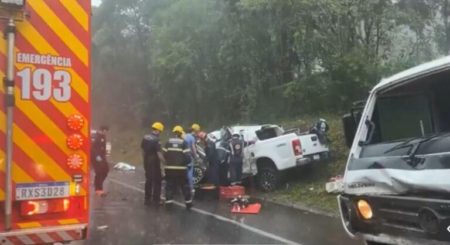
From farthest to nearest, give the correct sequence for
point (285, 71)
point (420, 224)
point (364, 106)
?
point (285, 71) < point (364, 106) < point (420, 224)

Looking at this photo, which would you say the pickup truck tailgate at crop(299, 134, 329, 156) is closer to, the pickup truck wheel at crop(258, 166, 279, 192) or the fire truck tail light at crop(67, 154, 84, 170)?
the pickup truck wheel at crop(258, 166, 279, 192)

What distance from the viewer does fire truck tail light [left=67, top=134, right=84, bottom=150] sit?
4469 millimetres

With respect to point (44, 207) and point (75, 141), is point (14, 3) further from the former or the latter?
point (44, 207)

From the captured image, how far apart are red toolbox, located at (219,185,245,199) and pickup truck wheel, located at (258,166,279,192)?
0.61 metres

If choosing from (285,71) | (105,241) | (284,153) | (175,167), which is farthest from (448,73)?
(285,71)

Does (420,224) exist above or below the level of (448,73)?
below

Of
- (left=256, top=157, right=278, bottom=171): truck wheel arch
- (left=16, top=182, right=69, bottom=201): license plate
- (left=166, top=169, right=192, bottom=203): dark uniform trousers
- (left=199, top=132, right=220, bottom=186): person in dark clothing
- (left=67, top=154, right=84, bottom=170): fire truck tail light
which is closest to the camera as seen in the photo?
(left=16, top=182, right=69, bottom=201): license plate

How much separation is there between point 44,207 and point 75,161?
16.8 inches

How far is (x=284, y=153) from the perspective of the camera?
43.5ft

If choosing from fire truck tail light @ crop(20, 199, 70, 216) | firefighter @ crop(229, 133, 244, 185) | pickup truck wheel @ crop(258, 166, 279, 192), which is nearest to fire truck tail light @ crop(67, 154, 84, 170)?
fire truck tail light @ crop(20, 199, 70, 216)

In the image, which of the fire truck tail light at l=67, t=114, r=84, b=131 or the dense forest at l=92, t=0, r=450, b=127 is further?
the dense forest at l=92, t=0, r=450, b=127

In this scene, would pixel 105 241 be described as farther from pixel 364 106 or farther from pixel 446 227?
pixel 446 227

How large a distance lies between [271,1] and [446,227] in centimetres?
1564

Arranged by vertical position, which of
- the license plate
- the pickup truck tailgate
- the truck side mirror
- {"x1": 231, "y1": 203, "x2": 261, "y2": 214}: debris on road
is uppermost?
the truck side mirror
